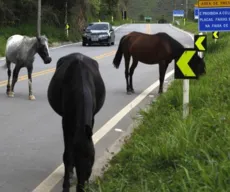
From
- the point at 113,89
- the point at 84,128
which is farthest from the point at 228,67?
the point at 84,128

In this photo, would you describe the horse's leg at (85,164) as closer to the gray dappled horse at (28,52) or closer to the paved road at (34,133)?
the paved road at (34,133)

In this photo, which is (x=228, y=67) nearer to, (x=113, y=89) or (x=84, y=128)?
(x=113, y=89)

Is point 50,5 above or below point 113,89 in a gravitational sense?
above

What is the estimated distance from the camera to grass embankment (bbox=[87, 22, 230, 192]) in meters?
4.81

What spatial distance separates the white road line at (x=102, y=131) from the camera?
6.38 meters

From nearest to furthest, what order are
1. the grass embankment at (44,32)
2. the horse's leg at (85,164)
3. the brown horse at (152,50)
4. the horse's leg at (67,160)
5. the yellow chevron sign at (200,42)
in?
the horse's leg at (85,164) → the horse's leg at (67,160) → the brown horse at (152,50) → the yellow chevron sign at (200,42) → the grass embankment at (44,32)

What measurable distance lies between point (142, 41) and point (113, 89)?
1638 mm

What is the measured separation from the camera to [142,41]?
13.6 metres

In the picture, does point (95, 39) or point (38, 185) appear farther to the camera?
point (95, 39)

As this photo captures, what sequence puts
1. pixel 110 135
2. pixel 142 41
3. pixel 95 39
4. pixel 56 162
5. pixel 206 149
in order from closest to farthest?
pixel 206 149
pixel 56 162
pixel 110 135
pixel 142 41
pixel 95 39

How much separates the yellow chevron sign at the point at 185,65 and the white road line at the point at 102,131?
1.77 metres

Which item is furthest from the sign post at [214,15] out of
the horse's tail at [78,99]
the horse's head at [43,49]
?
the horse's tail at [78,99]

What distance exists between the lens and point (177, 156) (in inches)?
232

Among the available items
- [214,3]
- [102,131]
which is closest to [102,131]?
[102,131]
